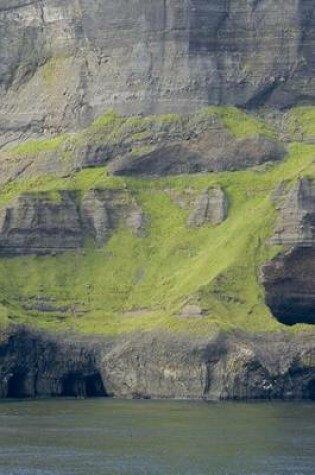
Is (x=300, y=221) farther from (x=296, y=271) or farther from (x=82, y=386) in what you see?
(x=82, y=386)

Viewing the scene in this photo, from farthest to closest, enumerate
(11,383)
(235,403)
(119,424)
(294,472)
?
(11,383)
(235,403)
(119,424)
(294,472)

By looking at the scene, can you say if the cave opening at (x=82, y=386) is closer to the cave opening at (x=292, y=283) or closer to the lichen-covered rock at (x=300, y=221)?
the cave opening at (x=292, y=283)

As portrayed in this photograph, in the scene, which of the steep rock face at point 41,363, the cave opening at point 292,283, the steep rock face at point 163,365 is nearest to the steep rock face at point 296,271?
the cave opening at point 292,283

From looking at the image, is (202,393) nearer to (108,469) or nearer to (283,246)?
(283,246)

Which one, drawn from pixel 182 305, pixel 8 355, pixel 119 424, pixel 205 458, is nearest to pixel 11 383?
pixel 8 355

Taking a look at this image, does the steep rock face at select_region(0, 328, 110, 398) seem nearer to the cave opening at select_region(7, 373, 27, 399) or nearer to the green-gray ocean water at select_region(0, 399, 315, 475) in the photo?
the cave opening at select_region(7, 373, 27, 399)

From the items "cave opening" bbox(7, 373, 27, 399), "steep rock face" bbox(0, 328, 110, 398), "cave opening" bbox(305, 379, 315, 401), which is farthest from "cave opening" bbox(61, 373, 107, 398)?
"cave opening" bbox(305, 379, 315, 401)
